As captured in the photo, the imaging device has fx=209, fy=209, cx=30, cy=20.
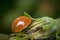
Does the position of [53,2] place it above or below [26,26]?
above

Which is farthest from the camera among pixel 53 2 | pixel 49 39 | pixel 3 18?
pixel 53 2

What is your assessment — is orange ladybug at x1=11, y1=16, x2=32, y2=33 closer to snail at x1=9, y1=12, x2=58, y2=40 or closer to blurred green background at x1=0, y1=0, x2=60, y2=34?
snail at x1=9, y1=12, x2=58, y2=40

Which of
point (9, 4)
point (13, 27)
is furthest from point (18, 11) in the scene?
point (13, 27)

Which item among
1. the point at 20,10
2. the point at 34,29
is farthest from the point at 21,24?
the point at 20,10

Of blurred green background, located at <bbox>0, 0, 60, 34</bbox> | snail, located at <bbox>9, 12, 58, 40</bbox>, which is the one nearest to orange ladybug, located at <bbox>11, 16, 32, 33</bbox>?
snail, located at <bbox>9, 12, 58, 40</bbox>

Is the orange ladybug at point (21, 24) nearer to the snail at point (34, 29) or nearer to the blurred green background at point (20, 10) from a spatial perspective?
the snail at point (34, 29)

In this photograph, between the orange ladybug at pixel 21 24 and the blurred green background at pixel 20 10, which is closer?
the orange ladybug at pixel 21 24

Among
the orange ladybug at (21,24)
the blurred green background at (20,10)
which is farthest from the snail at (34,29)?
the blurred green background at (20,10)

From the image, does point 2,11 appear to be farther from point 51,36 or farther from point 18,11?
point 51,36

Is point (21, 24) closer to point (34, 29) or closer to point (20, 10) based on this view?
point (34, 29)
